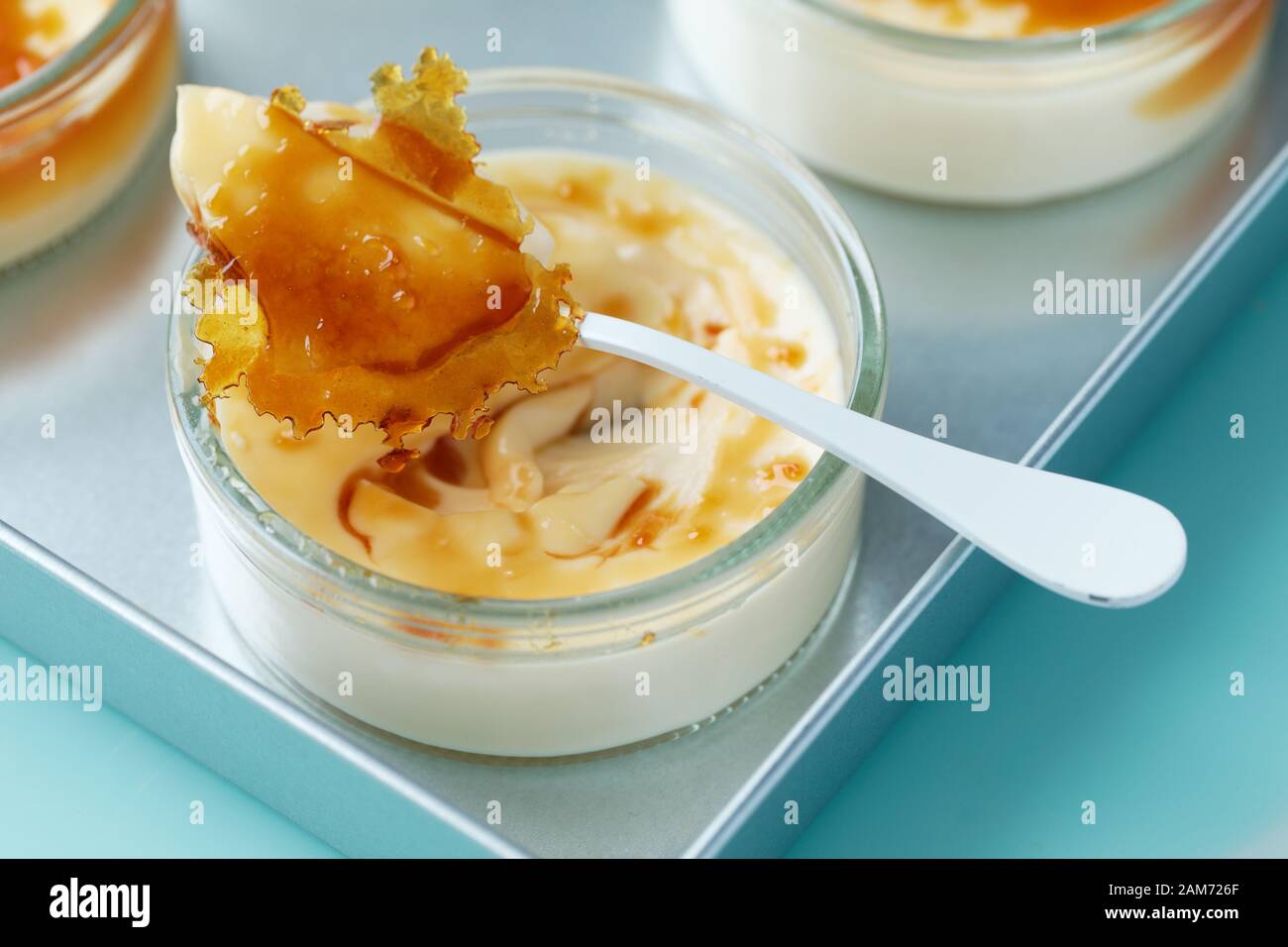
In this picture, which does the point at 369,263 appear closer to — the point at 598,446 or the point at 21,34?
the point at 598,446

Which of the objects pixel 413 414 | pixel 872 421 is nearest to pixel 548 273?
pixel 413 414

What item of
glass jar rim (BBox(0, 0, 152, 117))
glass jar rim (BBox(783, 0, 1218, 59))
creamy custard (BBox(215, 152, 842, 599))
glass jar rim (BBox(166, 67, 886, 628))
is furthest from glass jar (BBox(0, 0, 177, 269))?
glass jar rim (BBox(783, 0, 1218, 59))

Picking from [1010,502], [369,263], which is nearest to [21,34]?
[369,263]

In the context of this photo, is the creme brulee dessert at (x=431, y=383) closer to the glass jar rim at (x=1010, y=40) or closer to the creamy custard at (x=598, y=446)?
the creamy custard at (x=598, y=446)

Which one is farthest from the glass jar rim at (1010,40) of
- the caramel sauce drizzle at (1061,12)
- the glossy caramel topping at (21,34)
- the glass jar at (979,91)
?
the glossy caramel topping at (21,34)

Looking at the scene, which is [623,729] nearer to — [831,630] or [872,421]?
[831,630]
